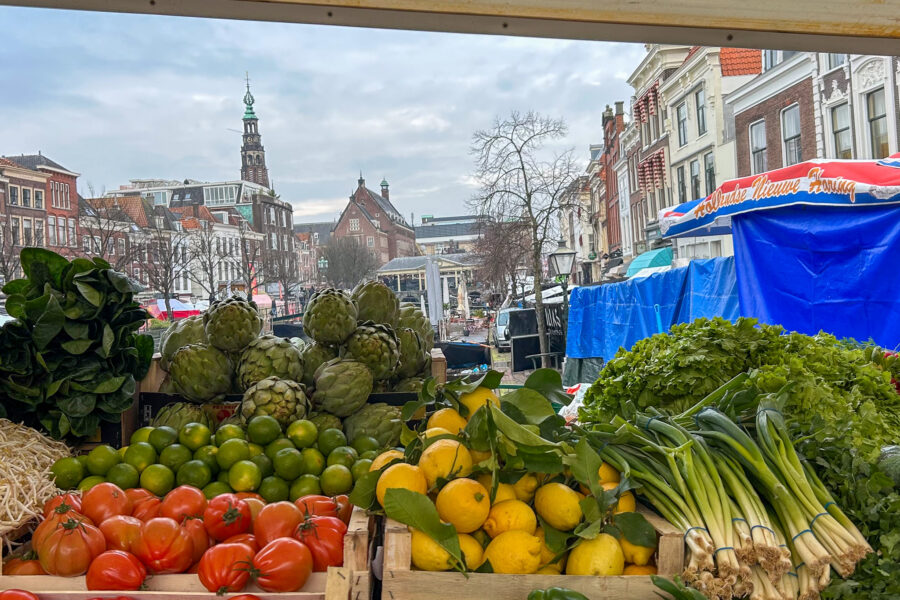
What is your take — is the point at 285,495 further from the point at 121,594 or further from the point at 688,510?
the point at 688,510

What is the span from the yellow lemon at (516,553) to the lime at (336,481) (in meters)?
0.87

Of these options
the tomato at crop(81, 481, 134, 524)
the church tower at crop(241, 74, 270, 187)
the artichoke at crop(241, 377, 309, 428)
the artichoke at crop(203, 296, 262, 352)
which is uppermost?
the church tower at crop(241, 74, 270, 187)

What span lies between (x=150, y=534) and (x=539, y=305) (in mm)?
14628

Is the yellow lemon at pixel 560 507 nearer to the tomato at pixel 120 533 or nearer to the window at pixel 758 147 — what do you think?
the tomato at pixel 120 533

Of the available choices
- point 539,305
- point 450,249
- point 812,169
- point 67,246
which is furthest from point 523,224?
point 450,249

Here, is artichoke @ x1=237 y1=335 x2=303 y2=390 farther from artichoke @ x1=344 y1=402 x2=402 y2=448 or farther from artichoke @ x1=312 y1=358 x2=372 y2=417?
artichoke @ x1=344 y1=402 x2=402 y2=448

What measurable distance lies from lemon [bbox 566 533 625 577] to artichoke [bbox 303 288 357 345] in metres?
1.98

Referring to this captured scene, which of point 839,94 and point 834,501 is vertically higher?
point 839,94

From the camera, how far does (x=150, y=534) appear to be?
1.96 meters

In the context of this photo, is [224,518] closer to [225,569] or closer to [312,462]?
[225,569]

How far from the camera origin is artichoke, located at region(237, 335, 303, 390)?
318 centimetres

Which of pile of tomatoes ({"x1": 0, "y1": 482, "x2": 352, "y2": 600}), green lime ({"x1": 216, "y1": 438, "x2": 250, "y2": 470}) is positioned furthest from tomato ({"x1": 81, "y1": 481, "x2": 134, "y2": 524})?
green lime ({"x1": 216, "y1": 438, "x2": 250, "y2": 470})

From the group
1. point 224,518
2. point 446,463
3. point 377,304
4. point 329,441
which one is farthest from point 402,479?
point 377,304

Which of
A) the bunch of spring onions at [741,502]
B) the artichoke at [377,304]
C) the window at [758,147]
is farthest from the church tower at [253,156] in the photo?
the bunch of spring onions at [741,502]
